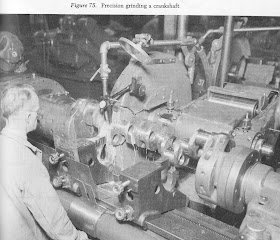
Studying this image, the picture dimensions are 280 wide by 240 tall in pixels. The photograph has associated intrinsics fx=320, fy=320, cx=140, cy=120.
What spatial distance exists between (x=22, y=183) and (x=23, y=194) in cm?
4

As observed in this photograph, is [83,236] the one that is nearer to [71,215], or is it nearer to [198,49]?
[71,215]

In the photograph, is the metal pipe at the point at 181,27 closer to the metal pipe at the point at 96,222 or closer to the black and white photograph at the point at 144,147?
the black and white photograph at the point at 144,147

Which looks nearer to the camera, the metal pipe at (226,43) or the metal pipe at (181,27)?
the metal pipe at (226,43)

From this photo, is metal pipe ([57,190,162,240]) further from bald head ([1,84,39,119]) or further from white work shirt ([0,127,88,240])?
bald head ([1,84,39,119])

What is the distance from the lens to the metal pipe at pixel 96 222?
878 mm

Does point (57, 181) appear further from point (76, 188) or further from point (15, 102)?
point (15, 102)

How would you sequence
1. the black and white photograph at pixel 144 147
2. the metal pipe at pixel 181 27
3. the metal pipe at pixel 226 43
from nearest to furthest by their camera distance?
1. the black and white photograph at pixel 144 147
2. the metal pipe at pixel 226 43
3. the metal pipe at pixel 181 27

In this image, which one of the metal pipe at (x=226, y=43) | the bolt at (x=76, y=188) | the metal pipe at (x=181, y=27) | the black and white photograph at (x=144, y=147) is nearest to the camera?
the black and white photograph at (x=144, y=147)

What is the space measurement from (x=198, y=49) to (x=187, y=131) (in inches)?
20.4

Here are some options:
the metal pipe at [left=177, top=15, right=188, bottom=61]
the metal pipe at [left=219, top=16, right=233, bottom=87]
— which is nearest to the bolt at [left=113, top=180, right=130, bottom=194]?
the metal pipe at [left=219, top=16, right=233, bottom=87]

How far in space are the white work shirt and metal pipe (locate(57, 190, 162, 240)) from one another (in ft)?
0.25

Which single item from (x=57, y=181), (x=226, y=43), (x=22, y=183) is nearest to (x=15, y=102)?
(x=22, y=183)

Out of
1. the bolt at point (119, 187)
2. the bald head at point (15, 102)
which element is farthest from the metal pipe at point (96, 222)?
the bald head at point (15, 102)

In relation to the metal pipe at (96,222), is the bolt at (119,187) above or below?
above
